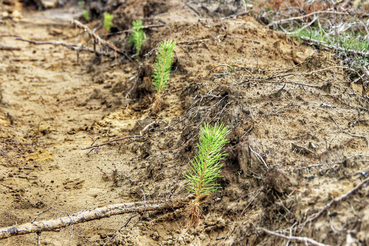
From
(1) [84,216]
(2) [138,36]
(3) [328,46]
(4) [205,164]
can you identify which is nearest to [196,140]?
(4) [205,164]

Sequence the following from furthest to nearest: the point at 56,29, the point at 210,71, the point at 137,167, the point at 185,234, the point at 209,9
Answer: the point at 56,29 < the point at 209,9 < the point at 210,71 < the point at 137,167 < the point at 185,234

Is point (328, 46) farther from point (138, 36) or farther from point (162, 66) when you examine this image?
point (138, 36)

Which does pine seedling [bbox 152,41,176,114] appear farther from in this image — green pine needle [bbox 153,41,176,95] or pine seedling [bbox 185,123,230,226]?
pine seedling [bbox 185,123,230,226]

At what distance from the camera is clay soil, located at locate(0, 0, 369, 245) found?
211cm

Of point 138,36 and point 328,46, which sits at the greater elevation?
point 328,46

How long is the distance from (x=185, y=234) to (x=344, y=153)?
1217mm

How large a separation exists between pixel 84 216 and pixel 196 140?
1.12 meters

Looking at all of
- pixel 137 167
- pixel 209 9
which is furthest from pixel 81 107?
Answer: pixel 209 9

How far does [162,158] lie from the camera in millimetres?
3217

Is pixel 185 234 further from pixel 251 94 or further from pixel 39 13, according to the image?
pixel 39 13

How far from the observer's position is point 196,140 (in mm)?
3023

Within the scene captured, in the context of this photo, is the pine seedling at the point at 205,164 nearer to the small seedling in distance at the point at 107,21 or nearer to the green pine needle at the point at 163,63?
the green pine needle at the point at 163,63

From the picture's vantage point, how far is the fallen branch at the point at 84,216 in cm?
227

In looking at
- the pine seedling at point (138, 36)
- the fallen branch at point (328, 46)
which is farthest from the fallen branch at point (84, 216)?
the pine seedling at point (138, 36)
